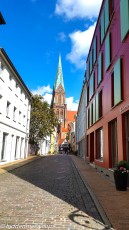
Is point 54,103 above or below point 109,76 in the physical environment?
above

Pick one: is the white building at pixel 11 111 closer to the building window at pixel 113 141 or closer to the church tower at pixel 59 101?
the building window at pixel 113 141

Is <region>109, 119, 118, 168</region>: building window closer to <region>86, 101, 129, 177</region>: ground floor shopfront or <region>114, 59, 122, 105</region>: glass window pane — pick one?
<region>86, 101, 129, 177</region>: ground floor shopfront

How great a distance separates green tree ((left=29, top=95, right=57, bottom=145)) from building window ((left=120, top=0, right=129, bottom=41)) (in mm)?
27475

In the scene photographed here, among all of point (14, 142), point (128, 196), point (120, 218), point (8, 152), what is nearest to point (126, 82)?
point (128, 196)

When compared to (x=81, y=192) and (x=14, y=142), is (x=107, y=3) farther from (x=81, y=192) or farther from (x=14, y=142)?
(x=14, y=142)

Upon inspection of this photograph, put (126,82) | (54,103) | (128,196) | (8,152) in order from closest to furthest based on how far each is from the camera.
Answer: (128,196) → (126,82) → (8,152) → (54,103)

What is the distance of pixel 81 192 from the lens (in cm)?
888

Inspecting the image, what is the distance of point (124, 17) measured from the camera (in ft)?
36.2

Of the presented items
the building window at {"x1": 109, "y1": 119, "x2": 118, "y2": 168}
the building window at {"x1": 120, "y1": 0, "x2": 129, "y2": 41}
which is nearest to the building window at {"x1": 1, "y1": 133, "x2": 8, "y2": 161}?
the building window at {"x1": 109, "y1": 119, "x2": 118, "y2": 168}

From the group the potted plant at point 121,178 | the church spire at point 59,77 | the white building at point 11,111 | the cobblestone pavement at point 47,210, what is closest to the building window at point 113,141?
the potted plant at point 121,178

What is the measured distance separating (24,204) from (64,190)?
8.94 feet

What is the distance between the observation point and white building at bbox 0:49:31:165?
1977cm

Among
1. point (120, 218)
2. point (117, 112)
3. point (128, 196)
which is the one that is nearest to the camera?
point (120, 218)

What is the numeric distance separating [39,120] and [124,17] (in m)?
28.9
